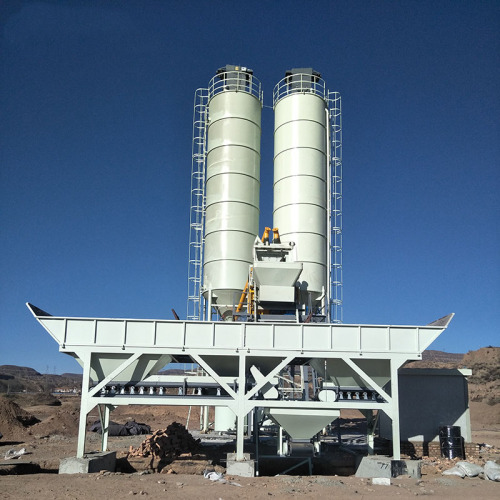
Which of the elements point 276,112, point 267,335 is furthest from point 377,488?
point 276,112

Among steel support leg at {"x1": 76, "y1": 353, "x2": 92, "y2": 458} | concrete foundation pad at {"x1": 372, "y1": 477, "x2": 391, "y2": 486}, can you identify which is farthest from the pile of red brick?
concrete foundation pad at {"x1": 372, "y1": 477, "x2": 391, "y2": 486}

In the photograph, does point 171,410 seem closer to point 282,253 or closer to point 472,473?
point 282,253

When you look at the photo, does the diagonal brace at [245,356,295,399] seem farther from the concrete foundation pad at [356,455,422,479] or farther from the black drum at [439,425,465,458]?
the black drum at [439,425,465,458]

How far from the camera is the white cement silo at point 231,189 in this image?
81.5ft

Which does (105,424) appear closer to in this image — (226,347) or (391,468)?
(226,347)

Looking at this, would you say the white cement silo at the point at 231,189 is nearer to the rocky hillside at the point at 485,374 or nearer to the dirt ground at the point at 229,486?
the dirt ground at the point at 229,486

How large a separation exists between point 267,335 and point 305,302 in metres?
7.05

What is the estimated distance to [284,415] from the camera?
667 inches

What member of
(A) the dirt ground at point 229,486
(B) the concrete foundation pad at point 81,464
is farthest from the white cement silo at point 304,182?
(B) the concrete foundation pad at point 81,464

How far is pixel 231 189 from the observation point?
25.7 m

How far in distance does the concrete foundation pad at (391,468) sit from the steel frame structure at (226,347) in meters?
1.07

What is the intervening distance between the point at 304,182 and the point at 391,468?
42.6 feet

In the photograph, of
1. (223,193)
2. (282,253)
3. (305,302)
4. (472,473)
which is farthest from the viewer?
(223,193)

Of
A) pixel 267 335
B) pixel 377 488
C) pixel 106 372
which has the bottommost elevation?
pixel 377 488
